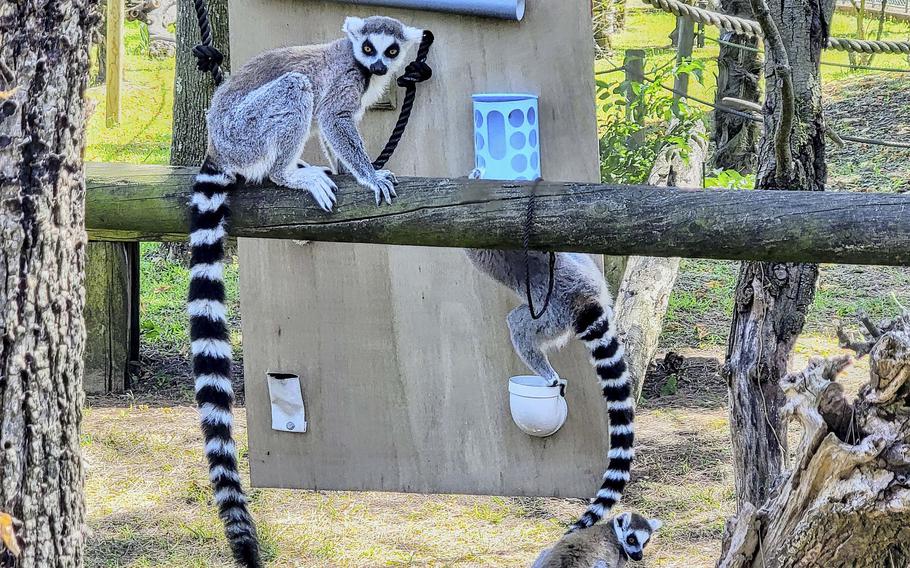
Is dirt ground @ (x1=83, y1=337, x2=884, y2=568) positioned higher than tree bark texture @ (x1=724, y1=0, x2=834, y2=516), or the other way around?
tree bark texture @ (x1=724, y1=0, x2=834, y2=516)

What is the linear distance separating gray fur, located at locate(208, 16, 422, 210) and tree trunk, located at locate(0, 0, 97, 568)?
1019 mm

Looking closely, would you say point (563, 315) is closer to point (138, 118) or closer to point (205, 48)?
point (205, 48)

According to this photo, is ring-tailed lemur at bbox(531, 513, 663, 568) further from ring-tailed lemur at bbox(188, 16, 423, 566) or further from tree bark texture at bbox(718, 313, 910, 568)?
ring-tailed lemur at bbox(188, 16, 423, 566)

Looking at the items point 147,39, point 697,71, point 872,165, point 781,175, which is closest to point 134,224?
point 781,175

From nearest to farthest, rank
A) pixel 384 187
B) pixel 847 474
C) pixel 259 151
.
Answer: pixel 847 474 < pixel 384 187 < pixel 259 151

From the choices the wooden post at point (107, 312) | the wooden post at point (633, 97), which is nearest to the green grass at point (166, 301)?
the wooden post at point (107, 312)

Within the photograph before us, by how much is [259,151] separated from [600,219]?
137 cm

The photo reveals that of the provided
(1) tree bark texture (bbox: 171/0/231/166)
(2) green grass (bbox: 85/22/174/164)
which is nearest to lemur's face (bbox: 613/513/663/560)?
(1) tree bark texture (bbox: 171/0/231/166)

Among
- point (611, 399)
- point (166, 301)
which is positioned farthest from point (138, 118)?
point (611, 399)

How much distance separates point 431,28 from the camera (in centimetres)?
452

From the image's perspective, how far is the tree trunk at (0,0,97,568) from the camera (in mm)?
2338

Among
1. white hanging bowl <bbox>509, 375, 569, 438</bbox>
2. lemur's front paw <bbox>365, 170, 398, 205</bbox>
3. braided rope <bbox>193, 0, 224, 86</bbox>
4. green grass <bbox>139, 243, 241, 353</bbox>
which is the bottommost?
white hanging bowl <bbox>509, 375, 569, 438</bbox>

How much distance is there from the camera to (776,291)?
369cm

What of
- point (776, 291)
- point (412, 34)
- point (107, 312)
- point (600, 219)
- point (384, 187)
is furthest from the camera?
point (107, 312)
